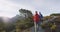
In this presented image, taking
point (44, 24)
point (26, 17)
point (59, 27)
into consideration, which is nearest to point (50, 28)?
point (44, 24)

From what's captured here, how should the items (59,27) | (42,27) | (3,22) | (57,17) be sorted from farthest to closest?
(57,17), (59,27), (42,27), (3,22)

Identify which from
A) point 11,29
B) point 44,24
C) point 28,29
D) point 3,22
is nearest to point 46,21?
point 44,24

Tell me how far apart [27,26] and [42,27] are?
2.36 metres

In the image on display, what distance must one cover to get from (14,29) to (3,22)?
6108 millimetres

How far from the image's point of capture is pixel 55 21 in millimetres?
32281

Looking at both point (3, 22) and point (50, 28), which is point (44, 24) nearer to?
point (50, 28)

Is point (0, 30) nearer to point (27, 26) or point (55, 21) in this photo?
point (27, 26)

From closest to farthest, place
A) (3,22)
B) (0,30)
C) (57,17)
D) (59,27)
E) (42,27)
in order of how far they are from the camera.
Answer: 1. (3,22)
2. (0,30)
3. (42,27)
4. (59,27)
5. (57,17)

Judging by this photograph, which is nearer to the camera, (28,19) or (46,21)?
(46,21)

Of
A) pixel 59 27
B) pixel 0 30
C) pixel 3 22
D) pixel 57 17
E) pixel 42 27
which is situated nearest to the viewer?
pixel 3 22

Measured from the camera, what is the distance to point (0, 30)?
90.7ft

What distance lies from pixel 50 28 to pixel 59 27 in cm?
306

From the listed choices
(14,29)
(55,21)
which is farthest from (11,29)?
(55,21)

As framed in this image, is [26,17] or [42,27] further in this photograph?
[26,17]
